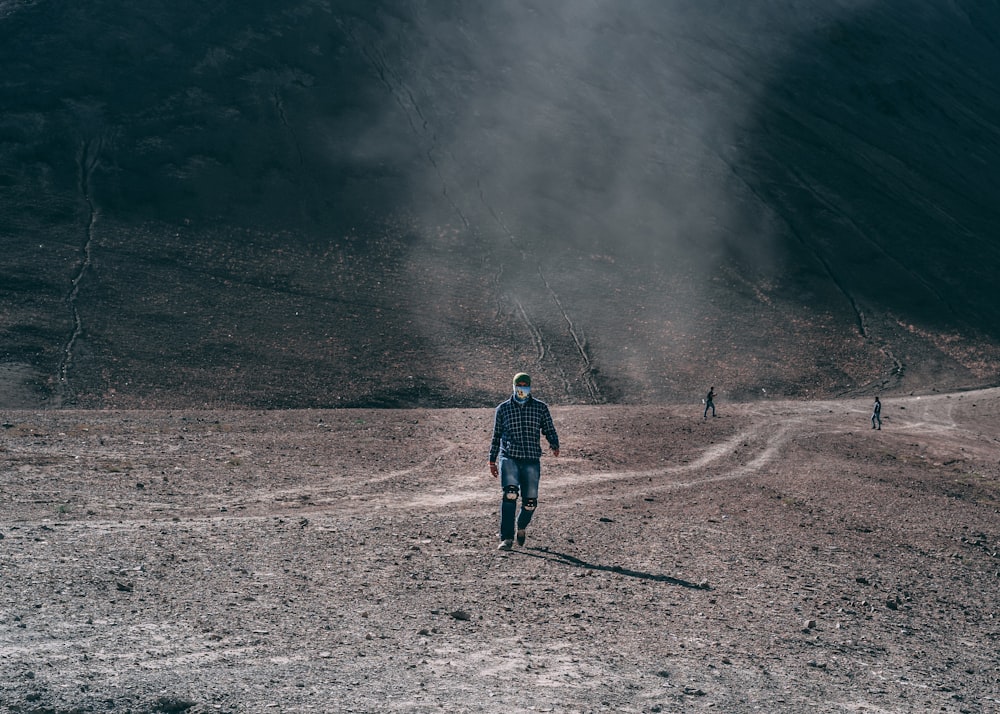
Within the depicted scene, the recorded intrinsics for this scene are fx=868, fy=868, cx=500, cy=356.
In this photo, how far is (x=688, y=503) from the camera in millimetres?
13352

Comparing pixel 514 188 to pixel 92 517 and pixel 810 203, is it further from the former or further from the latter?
pixel 92 517

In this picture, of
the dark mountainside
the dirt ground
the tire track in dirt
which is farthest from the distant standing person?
the tire track in dirt

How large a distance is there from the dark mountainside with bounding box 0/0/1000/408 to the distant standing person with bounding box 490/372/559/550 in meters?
17.3

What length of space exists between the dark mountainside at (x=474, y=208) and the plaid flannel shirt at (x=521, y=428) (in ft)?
56.9

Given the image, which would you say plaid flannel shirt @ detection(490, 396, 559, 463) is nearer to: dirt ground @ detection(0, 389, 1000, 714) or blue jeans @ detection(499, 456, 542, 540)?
blue jeans @ detection(499, 456, 542, 540)

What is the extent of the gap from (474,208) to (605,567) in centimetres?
3641

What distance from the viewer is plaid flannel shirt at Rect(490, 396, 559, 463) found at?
9.79 m

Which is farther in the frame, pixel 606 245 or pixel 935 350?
pixel 606 245

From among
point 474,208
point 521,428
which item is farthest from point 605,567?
point 474,208

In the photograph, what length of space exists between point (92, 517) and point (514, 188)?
3806cm

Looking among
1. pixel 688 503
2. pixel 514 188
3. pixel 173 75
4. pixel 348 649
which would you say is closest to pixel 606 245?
pixel 514 188

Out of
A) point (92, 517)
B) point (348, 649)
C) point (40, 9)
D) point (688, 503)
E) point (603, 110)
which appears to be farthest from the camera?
point (603, 110)

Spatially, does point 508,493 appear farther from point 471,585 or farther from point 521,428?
point 471,585

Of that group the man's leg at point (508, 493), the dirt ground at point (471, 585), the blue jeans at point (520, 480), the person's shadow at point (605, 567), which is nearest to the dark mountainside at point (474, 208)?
the dirt ground at point (471, 585)
